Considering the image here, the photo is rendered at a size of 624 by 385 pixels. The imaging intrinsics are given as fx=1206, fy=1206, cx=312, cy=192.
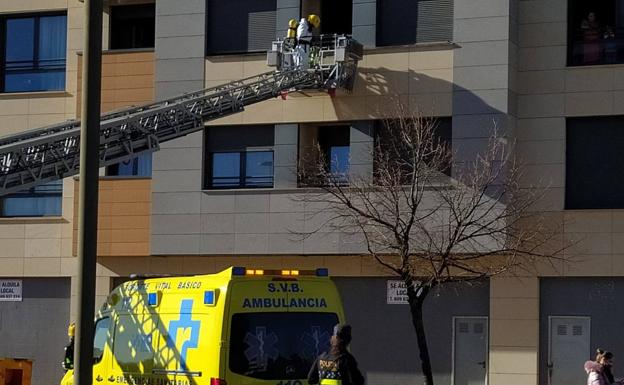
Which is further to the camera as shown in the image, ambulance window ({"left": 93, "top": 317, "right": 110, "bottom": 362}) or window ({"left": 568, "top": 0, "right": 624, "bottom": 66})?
window ({"left": 568, "top": 0, "right": 624, "bottom": 66})

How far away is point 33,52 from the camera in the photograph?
29516 mm

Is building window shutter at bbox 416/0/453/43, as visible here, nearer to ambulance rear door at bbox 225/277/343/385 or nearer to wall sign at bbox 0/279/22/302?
wall sign at bbox 0/279/22/302

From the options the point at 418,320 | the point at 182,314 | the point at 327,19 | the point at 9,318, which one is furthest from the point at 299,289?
the point at 9,318

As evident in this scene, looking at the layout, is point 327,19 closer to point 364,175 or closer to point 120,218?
point 364,175

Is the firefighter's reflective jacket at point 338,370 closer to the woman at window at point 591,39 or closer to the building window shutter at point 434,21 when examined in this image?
the building window shutter at point 434,21

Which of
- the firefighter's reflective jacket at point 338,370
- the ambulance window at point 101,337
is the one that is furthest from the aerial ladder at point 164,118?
the firefighter's reflective jacket at point 338,370

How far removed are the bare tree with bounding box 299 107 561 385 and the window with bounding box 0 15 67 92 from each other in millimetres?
7907

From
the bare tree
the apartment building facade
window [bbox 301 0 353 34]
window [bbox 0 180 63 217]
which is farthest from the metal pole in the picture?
window [bbox 0 180 63 217]

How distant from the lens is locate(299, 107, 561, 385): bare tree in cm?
2258

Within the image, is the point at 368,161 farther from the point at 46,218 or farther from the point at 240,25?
the point at 46,218

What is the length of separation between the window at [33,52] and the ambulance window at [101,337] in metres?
14.8

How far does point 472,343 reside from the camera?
25188 mm

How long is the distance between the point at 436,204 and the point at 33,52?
1134cm

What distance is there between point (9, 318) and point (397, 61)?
11462 millimetres
